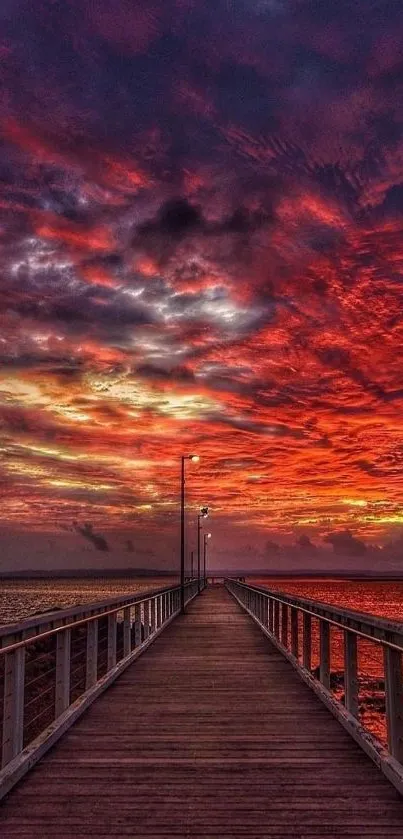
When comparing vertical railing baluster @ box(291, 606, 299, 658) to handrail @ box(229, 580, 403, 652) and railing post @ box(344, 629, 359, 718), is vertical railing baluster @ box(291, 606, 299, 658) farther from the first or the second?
railing post @ box(344, 629, 359, 718)

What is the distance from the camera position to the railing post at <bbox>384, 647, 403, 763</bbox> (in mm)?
5492

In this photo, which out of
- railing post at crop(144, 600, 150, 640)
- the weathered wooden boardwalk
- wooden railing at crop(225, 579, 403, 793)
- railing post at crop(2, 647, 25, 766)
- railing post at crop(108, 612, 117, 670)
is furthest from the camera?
railing post at crop(144, 600, 150, 640)

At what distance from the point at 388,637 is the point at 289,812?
174 centimetres

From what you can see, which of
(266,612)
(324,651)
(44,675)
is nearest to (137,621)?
(266,612)

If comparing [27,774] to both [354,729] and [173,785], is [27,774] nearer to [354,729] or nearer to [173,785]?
[173,785]

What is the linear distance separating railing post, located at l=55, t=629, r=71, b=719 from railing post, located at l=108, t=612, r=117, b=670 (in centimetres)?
274

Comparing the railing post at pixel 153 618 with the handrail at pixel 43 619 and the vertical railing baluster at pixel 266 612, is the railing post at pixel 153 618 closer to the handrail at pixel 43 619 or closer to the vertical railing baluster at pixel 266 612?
the vertical railing baluster at pixel 266 612

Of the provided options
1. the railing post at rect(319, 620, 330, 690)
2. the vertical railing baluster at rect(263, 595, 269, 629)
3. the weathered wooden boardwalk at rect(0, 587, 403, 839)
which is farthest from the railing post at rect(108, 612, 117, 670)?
the vertical railing baluster at rect(263, 595, 269, 629)

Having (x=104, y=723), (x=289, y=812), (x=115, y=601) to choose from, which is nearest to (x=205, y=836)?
(x=289, y=812)

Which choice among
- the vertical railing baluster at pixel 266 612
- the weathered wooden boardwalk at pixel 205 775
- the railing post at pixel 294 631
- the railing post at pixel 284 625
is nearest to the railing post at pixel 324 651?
the weathered wooden boardwalk at pixel 205 775

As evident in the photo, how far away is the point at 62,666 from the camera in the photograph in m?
7.06

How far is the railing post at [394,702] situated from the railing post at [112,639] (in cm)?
516

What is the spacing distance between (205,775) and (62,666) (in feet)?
6.42

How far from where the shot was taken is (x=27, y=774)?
5.67m
